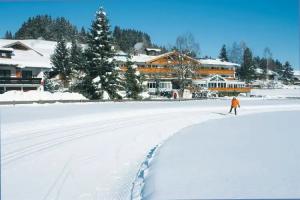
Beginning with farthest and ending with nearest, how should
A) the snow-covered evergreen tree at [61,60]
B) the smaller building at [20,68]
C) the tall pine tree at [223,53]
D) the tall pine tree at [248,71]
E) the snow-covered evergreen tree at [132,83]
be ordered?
1. the tall pine tree at [223,53]
2. the tall pine tree at [248,71]
3. the snow-covered evergreen tree at [61,60]
4. the snow-covered evergreen tree at [132,83]
5. the smaller building at [20,68]

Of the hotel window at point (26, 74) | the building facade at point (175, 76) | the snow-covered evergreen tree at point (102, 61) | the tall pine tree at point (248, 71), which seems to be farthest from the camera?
the tall pine tree at point (248, 71)

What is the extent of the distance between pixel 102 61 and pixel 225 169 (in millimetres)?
31592

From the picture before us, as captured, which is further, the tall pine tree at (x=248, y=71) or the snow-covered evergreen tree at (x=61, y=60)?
the tall pine tree at (x=248, y=71)

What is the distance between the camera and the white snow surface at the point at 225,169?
294 inches

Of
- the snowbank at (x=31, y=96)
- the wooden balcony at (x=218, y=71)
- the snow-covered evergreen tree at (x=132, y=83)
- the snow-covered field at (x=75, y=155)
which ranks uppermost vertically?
the wooden balcony at (x=218, y=71)

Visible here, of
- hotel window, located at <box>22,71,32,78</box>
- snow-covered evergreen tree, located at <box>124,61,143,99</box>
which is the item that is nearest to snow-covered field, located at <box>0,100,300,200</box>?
snow-covered evergreen tree, located at <box>124,61,143,99</box>

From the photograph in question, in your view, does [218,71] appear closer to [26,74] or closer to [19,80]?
[26,74]

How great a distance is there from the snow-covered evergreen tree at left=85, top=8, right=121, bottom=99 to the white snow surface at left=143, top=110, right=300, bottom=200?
82.4ft

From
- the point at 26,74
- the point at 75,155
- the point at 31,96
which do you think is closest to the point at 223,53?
the point at 26,74

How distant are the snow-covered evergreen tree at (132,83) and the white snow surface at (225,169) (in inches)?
1104

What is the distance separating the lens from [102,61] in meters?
39.8

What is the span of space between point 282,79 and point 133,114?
3643 inches

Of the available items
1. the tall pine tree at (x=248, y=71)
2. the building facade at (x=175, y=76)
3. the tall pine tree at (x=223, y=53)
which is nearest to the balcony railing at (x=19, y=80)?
the building facade at (x=175, y=76)

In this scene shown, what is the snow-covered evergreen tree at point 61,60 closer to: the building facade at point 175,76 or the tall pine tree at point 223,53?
the building facade at point 175,76
